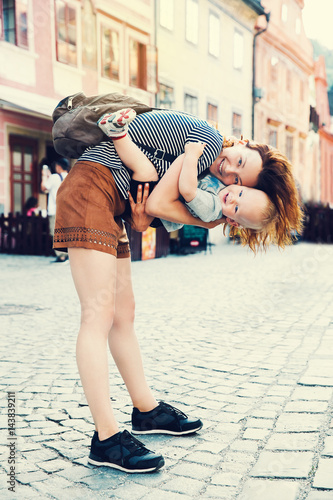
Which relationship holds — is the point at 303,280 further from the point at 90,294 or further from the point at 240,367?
the point at 90,294

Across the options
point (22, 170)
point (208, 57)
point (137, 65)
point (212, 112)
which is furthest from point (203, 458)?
point (212, 112)

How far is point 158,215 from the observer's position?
2.38 m

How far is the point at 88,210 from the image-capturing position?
2.36 m

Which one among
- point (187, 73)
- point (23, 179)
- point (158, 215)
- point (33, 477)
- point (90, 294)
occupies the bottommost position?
point (33, 477)

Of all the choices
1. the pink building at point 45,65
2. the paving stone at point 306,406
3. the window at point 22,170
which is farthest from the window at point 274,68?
the paving stone at point 306,406

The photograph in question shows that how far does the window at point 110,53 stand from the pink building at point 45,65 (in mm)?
26

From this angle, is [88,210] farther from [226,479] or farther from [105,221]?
[226,479]

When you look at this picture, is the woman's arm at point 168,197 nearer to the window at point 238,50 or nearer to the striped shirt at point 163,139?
the striped shirt at point 163,139

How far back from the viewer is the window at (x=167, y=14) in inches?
742

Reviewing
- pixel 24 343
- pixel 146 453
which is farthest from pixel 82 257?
pixel 24 343

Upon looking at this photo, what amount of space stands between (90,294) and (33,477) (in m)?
0.72

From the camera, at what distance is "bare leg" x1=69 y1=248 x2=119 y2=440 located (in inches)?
92.6

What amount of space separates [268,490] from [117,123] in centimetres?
141

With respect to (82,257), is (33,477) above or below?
below
